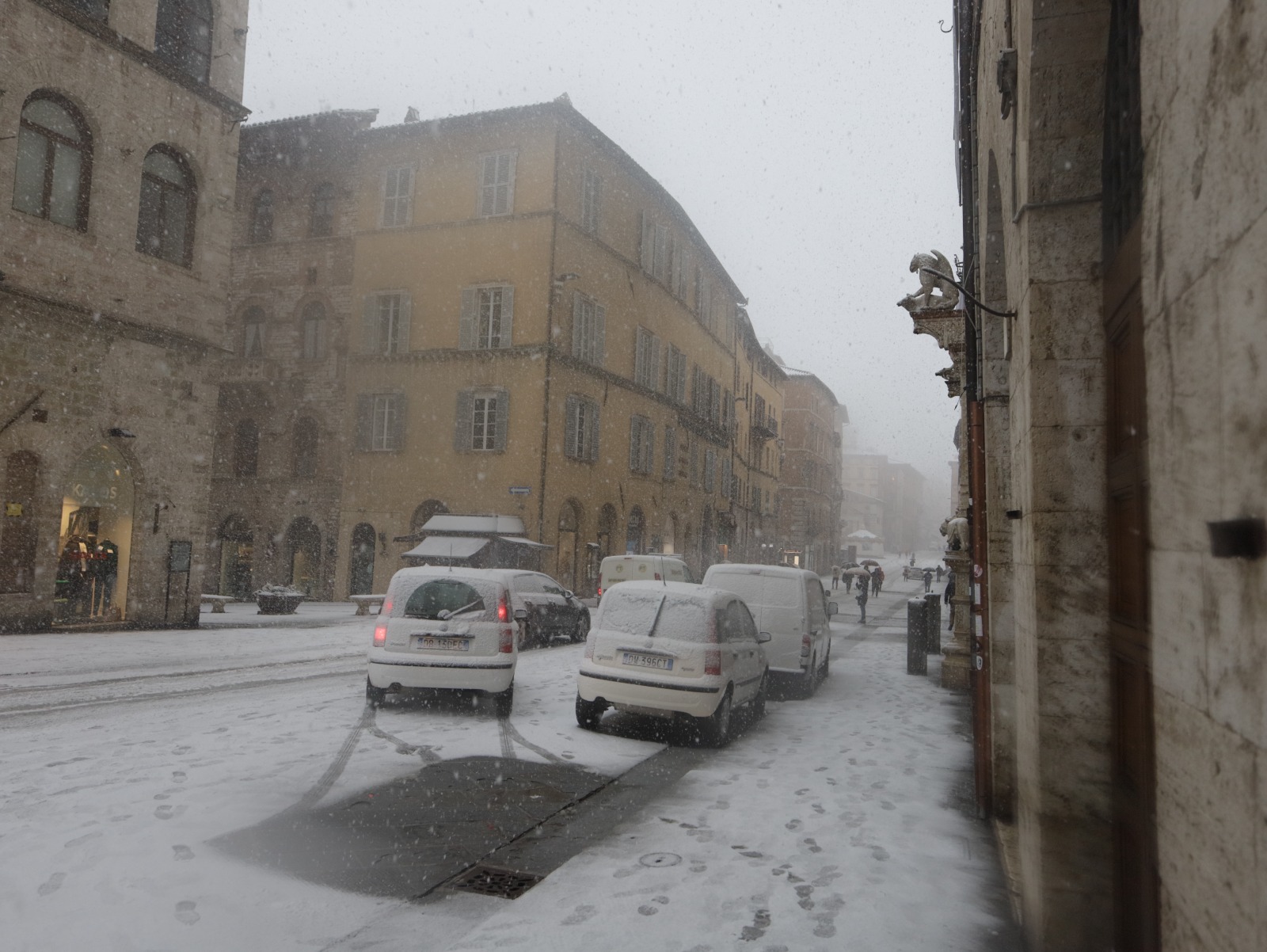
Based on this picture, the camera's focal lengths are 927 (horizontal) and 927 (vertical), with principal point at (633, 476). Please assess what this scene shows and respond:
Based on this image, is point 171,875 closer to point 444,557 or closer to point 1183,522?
point 1183,522

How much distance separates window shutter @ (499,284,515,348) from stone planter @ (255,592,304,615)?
1055 cm

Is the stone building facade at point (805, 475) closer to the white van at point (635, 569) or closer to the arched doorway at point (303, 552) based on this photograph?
the arched doorway at point (303, 552)

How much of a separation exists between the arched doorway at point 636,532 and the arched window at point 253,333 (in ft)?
47.1

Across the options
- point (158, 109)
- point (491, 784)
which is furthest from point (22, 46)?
point (491, 784)

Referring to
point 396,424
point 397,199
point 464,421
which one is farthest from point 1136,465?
point 397,199

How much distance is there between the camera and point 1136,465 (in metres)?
3.21

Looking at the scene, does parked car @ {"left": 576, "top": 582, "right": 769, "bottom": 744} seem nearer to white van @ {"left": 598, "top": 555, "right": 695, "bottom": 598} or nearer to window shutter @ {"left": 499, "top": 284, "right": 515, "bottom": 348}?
white van @ {"left": 598, "top": 555, "right": 695, "bottom": 598}

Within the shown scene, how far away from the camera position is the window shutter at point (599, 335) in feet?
106

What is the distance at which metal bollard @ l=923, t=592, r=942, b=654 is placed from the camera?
54.0 feet

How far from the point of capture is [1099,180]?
3961 millimetres

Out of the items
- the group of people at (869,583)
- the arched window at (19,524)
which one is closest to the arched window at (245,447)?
the arched window at (19,524)

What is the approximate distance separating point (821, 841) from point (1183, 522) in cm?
430

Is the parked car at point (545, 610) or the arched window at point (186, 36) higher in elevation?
the arched window at point (186, 36)

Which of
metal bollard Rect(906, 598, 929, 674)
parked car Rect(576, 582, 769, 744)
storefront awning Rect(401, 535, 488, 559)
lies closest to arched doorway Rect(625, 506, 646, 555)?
storefront awning Rect(401, 535, 488, 559)
